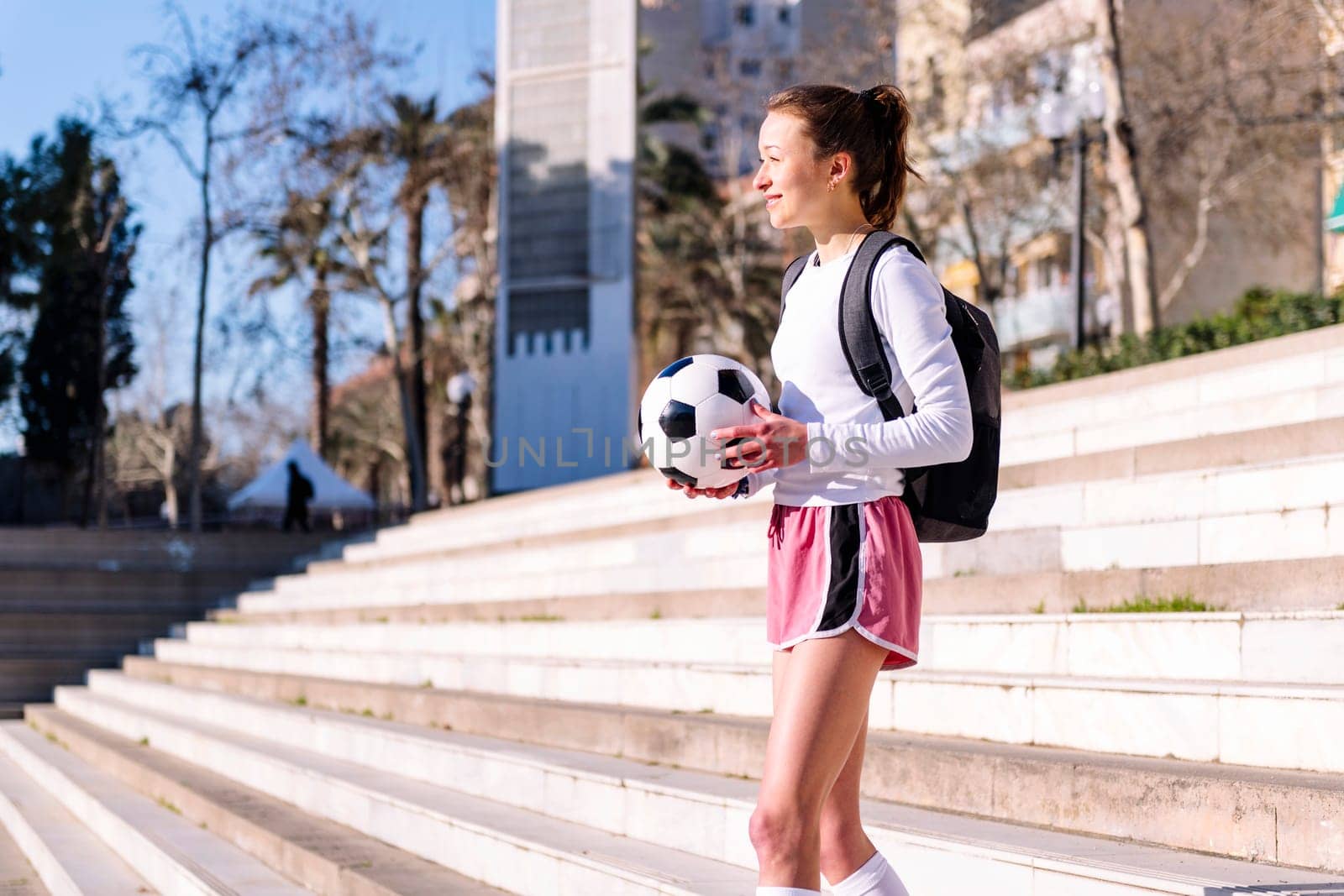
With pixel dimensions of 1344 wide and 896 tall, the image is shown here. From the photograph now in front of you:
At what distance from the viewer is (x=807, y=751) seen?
8.09ft

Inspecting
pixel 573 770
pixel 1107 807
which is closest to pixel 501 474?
pixel 573 770

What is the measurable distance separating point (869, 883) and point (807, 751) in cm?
34

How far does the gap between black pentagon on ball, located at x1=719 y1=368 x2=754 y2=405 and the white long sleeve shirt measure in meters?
0.08

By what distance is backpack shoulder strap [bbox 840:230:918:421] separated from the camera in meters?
2.61

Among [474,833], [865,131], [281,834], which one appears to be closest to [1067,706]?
[865,131]

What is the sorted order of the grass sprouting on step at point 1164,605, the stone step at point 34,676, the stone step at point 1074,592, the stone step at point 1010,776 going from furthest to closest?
1. the stone step at point 34,676
2. the grass sprouting on step at point 1164,605
3. the stone step at point 1074,592
4. the stone step at point 1010,776

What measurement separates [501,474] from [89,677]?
9.50 meters

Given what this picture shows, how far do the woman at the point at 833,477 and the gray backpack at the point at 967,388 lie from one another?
0.08ft

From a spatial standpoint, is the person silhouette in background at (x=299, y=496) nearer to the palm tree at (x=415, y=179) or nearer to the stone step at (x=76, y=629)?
the palm tree at (x=415, y=179)

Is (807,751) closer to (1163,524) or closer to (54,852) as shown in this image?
(1163,524)

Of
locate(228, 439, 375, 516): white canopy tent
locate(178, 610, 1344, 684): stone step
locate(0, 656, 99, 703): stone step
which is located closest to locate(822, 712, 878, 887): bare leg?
locate(178, 610, 1344, 684): stone step

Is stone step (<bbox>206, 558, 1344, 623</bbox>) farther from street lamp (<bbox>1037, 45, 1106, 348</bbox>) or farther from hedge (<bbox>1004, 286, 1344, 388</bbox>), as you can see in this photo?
street lamp (<bbox>1037, 45, 1106, 348</bbox>)

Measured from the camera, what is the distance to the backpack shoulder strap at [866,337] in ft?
8.57

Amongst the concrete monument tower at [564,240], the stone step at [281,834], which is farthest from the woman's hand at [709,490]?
the concrete monument tower at [564,240]
